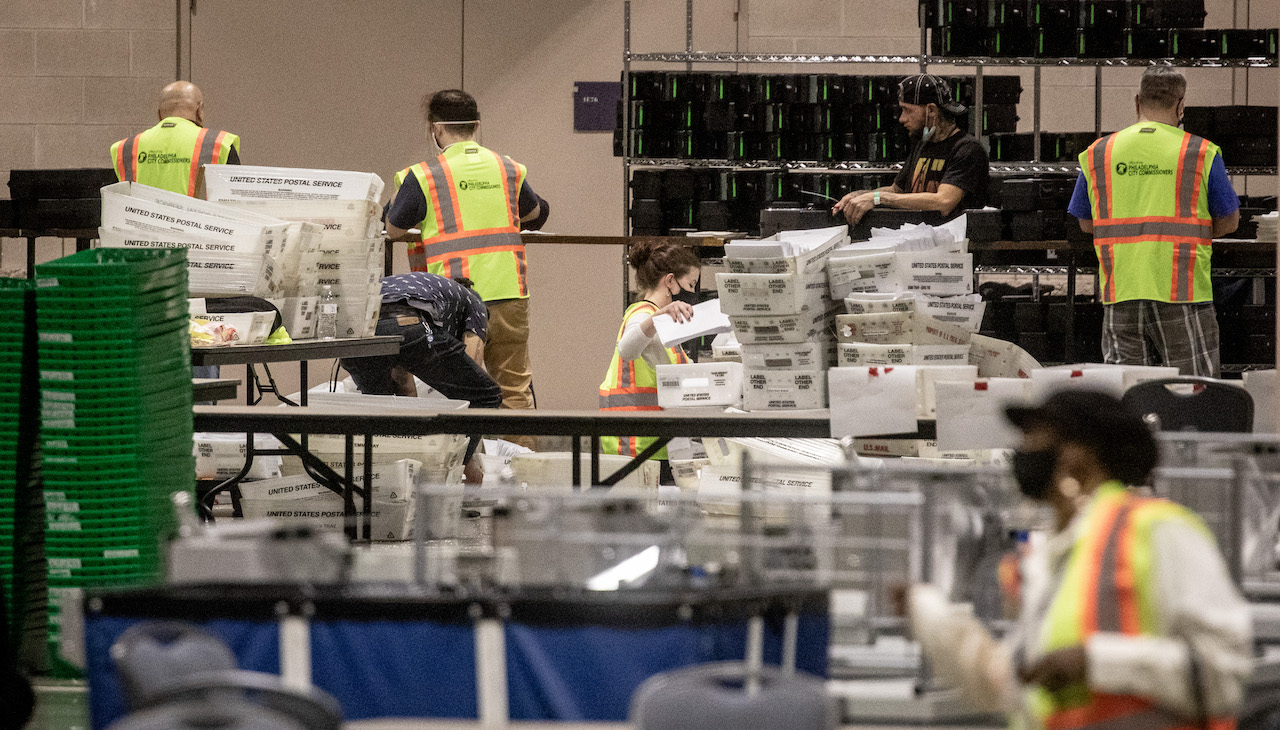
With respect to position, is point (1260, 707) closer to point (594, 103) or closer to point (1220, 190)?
point (1220, 190)

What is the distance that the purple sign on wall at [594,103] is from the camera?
1124 cm

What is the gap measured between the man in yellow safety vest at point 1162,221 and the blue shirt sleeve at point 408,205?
11.7 ft

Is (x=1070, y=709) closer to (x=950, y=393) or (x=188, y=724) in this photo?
(x=188, y=724)

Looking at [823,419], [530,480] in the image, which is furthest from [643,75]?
[823,419]

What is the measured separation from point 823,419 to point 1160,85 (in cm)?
332

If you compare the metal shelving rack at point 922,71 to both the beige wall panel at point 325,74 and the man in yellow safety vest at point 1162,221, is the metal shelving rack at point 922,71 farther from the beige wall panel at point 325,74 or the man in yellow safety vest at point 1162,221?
the beige wall panel at point 325,74

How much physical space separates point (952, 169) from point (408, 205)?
2987 mm

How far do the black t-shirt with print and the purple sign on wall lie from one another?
4.05 m

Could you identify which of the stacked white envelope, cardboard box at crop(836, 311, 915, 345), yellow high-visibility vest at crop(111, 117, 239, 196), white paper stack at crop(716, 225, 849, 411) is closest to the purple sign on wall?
yellow high-visibility vest at crop(111, 117, 239, 196)

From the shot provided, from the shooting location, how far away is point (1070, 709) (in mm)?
2039

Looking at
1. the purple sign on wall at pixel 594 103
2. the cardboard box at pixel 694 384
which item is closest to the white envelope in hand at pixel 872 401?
the cardboard box at pixel 694 384

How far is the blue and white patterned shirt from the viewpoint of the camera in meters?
6.32

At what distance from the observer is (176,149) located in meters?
8.16

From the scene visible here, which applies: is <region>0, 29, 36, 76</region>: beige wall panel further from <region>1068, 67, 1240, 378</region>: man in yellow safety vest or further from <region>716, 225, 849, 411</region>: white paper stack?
<region>1068, 67, 1240, 378</region>: man in yellow safety vest
